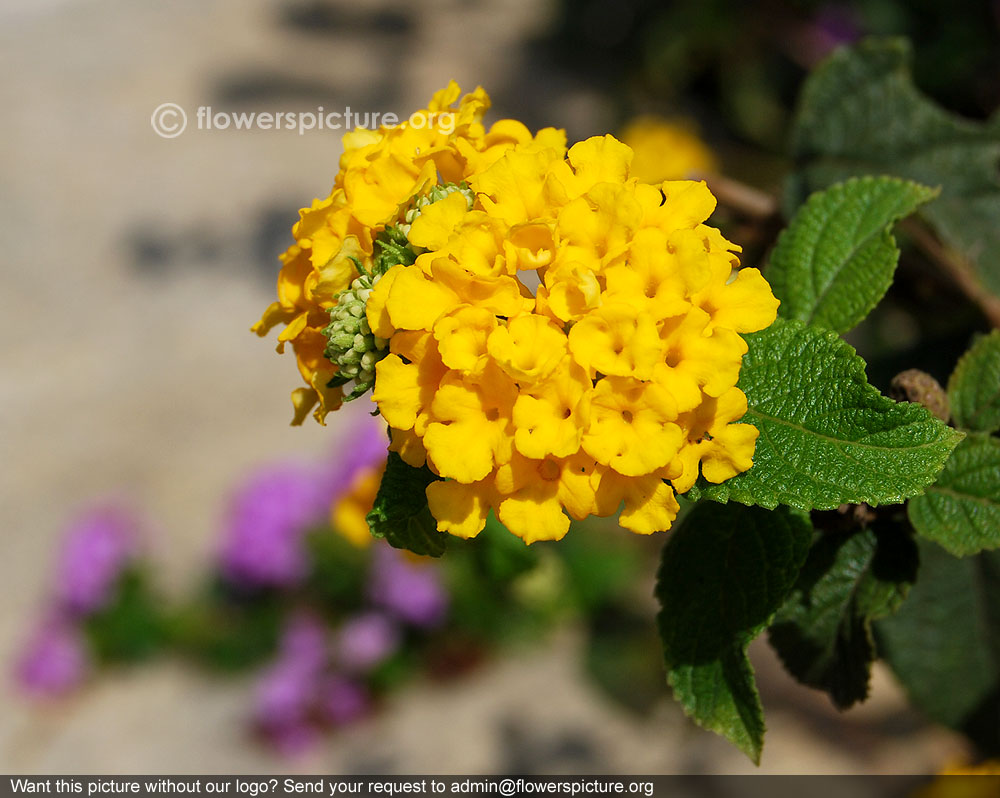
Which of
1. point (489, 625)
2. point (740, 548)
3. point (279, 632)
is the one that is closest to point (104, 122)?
point (279, 632)

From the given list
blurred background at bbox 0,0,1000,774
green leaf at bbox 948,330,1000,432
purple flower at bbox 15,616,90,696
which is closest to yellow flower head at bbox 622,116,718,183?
blurred background at bbox 0,0,1000,774

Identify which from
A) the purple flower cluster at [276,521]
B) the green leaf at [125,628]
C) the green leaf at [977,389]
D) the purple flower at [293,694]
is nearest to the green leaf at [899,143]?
the green leaf at [977,389]

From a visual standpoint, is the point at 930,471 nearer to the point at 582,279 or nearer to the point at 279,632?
the point at 582,279

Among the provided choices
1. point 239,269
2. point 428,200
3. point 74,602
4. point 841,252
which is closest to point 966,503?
point 841,252

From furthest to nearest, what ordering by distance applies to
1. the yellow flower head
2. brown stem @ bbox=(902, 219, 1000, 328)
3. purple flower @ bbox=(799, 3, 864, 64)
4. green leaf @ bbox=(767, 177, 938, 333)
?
1. purple flower @ bbox=(799, 3, 864, 64)
2. the yellow flower head
3. brown stem @ bbox=(902, 219, 1000, 328)
4. green leaf @ bbox=(767, 177, 938, 333)

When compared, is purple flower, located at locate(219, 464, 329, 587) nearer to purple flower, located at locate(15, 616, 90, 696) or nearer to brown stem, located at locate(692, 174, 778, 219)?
purple flower, located at locate(15, 616, 90, 696)

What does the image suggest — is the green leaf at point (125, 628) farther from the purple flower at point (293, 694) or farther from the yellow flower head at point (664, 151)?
the yellow flower head at point (664, 151)
